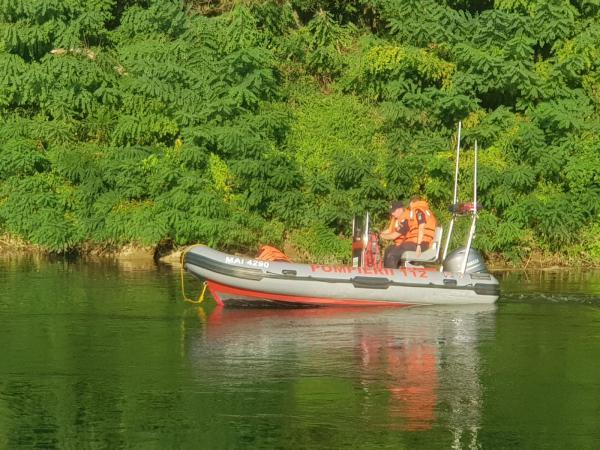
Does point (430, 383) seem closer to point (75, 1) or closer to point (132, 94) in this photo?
point (132, 94)

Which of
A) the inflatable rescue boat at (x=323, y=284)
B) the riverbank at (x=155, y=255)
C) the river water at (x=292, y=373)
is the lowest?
the river water at (x=292, y=373)

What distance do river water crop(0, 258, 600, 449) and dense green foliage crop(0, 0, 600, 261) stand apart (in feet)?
12.4

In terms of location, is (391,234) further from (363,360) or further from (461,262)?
(363,360)

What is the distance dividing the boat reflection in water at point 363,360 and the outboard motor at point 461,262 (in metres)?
0.64

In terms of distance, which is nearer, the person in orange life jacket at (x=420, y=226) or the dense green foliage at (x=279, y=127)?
the person in orange life jacket at (x=420, y=226)

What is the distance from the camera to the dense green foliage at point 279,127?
2183 cm

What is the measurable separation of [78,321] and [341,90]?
428 inches

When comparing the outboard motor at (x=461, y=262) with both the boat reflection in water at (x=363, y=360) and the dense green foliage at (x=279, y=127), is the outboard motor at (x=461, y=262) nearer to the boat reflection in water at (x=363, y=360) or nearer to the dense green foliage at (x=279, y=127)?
the boat reflection in water at (x=363, y=360)

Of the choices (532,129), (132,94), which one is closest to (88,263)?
(132,94)

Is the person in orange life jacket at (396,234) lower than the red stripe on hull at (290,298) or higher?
higher

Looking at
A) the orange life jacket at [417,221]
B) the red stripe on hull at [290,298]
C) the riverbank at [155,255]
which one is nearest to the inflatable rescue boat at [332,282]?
the red stripe on hull at [290,298]

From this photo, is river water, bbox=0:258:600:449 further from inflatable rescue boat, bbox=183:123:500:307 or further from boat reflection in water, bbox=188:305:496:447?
inflatable rescue boat, bbox=183:123:500:307

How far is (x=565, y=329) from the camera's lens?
49.9ft

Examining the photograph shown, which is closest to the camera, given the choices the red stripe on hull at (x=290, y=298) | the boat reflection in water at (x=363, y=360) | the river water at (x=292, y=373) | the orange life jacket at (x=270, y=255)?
the river water at (x=292, y=373)
